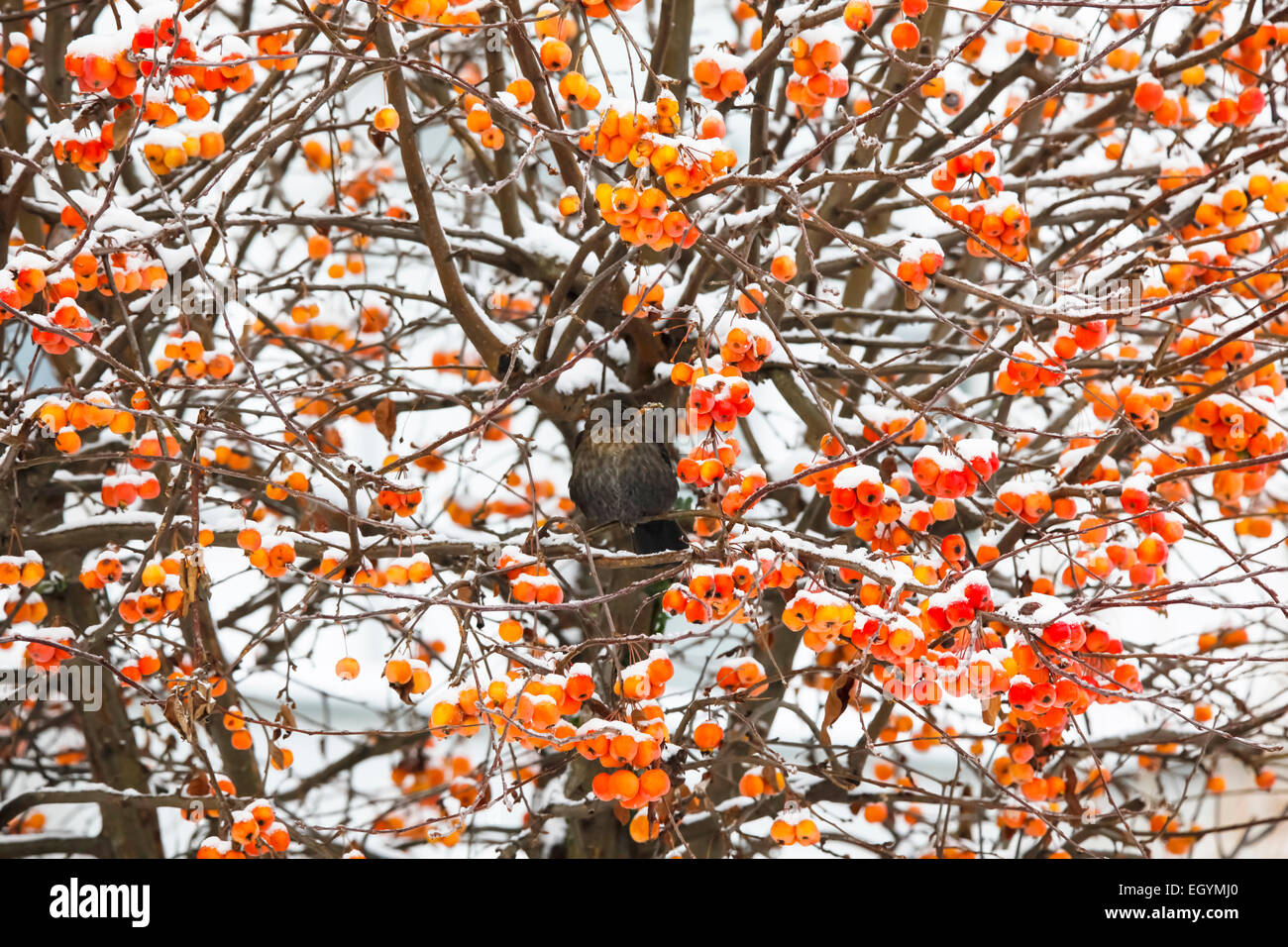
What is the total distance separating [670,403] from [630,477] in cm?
36

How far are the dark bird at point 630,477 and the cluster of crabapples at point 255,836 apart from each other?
119 centimetres

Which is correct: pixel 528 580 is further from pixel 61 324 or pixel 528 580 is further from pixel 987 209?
pixel 987 209

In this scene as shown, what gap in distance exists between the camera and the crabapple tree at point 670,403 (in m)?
2.38

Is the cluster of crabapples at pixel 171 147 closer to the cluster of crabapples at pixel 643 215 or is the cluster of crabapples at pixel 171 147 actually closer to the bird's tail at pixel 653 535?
the cluster of crabapples at pixel 643 215

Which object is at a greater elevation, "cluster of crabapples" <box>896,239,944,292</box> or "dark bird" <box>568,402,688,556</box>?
"cluster of crabapples" <box>896,239,944,292</box>

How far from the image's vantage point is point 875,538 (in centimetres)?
267

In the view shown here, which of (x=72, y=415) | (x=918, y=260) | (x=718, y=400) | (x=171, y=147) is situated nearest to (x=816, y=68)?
(x=918, y=260)

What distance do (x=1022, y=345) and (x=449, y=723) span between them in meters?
1.55

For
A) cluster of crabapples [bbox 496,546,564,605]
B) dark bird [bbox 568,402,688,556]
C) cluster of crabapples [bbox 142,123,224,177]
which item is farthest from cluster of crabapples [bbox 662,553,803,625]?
cluster of crabapples [bbox 142,123,224,177]

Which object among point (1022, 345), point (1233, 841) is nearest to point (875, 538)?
point (1022, 345)

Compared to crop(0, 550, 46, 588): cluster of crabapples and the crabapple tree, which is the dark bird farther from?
crop(0, 550, 46, 588): cluster of crabapples

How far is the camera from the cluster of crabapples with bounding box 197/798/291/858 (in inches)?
103

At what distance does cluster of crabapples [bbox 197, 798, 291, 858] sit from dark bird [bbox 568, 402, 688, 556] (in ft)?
3.89
